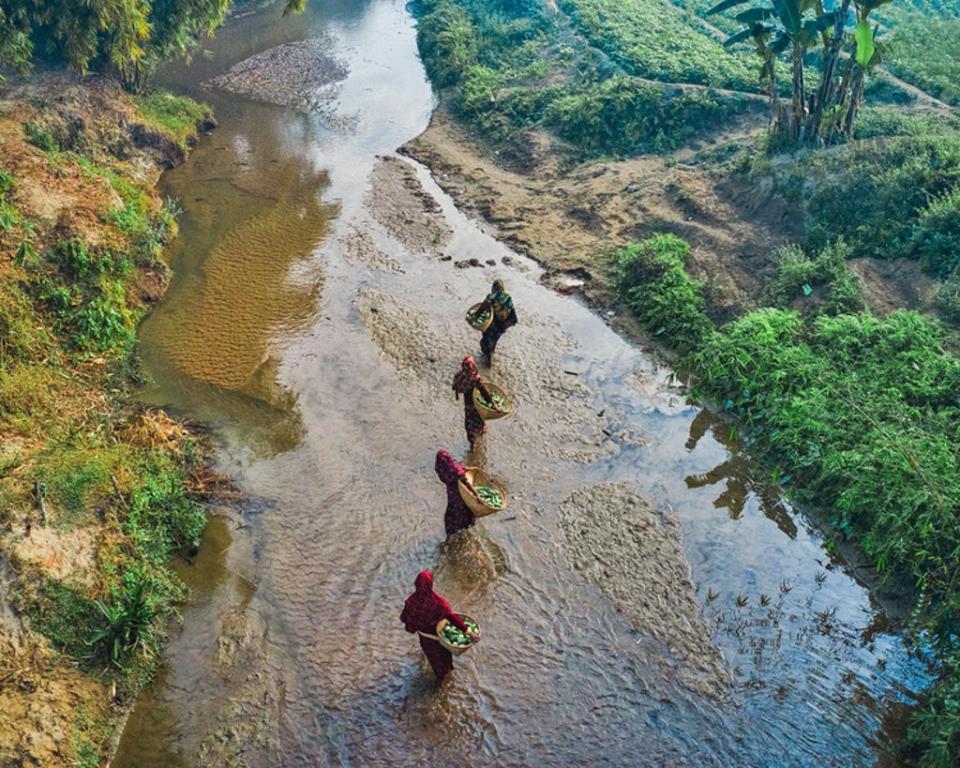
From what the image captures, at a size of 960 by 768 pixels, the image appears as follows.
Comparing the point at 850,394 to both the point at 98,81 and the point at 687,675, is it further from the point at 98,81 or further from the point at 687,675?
the point at 98,81

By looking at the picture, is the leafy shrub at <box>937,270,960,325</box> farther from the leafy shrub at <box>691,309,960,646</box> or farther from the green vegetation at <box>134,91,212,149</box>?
the green vegetation at <box>134,91,212,149</box>

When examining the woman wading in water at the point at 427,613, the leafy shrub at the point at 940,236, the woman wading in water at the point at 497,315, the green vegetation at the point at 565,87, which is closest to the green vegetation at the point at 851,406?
the leafy shrub at the point at 940,236

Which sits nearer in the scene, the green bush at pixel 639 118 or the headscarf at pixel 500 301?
the headscarf at pixel 500 301

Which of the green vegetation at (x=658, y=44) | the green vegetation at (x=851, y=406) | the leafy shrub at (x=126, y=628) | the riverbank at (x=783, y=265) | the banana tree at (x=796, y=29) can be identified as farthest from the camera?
the green vegetation at (x=658, y=44)

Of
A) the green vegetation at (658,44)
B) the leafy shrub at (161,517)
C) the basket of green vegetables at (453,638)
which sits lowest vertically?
the leafy shrub at (161,517)

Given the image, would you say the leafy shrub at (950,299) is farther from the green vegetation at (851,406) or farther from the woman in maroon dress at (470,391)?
the woman in maroon dress at (470,391)

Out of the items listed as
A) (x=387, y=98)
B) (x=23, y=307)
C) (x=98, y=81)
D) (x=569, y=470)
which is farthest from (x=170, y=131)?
(x=569, y=470)
